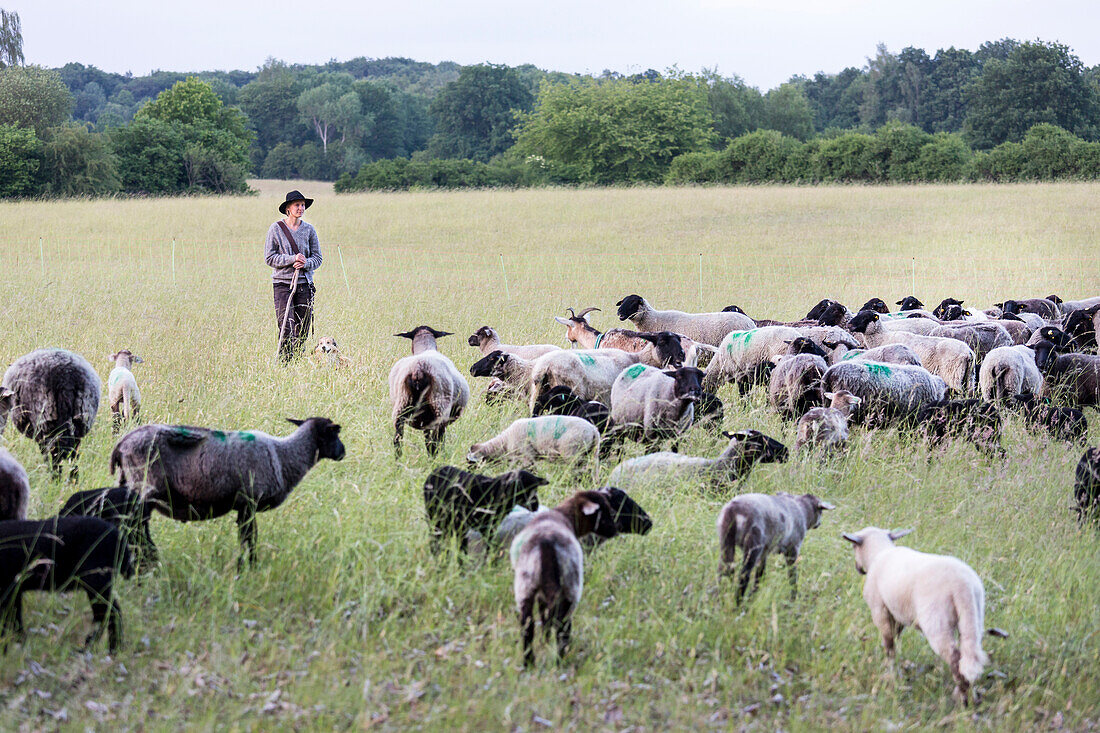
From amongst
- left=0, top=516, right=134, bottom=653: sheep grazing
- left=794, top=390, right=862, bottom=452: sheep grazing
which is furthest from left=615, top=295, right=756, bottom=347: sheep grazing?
left=0, top=516, right=134, bottom=653: sheep grazing

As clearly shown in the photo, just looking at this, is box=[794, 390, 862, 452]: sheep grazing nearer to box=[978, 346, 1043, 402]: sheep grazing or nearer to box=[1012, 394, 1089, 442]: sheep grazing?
box=[1012, 394, 1089, 442]: sheep grazing

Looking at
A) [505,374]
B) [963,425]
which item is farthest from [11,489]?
[963,425]

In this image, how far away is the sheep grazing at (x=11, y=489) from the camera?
469 cm

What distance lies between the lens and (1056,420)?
26.2 ft

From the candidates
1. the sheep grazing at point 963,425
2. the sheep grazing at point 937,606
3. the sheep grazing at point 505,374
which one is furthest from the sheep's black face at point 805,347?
the sheep grazing at point 937,606

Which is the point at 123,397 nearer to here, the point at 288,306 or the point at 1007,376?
the point at 288,306

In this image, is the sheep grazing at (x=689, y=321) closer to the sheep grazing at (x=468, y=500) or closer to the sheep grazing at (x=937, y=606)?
the sheep grazing at (x=468, y=500)

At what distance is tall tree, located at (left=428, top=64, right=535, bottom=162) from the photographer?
80938 mm

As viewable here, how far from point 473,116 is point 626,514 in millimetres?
80272

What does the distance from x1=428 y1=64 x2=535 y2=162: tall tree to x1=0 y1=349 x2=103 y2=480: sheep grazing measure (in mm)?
75701

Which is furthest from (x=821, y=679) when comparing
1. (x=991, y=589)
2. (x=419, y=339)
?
(x=419, y=339)

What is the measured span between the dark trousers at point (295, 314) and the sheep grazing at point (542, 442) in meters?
4.85

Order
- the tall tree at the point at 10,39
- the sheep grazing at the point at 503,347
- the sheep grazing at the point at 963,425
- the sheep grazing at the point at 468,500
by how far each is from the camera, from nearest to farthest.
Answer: the sheep grazing at the point at 468,500 < the sheep grazing at the point at 963,425 < the sheep grazing at the point at 503,347 < the tall tree at the point at 10,39

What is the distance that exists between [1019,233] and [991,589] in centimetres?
2526
